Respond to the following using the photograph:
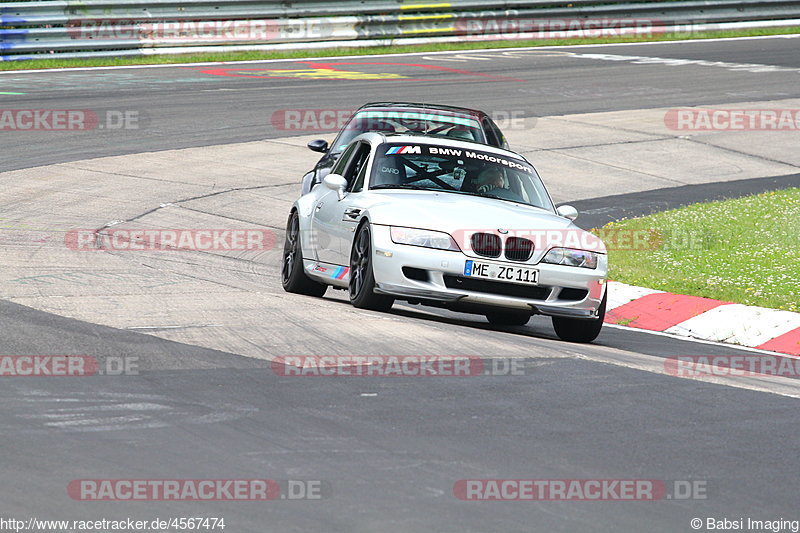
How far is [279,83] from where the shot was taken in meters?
26.5

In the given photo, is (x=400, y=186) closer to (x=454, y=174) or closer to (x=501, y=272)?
(x=454, y=174)

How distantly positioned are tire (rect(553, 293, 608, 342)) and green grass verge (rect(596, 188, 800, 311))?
2.26m

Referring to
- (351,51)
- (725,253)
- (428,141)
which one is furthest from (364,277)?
(351,51)

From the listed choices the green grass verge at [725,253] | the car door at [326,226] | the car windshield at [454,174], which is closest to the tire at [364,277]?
the car door at [326,226]

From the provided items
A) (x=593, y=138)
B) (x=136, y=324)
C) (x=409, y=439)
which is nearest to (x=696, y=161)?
(x=593, y=138)

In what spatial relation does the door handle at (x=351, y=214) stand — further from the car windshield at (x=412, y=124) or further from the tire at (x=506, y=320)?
the car windshield at (x=412, y=124)

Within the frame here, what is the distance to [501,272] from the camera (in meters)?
9.58

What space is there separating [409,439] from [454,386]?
1.25 m

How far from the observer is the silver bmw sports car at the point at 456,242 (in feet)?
31.4

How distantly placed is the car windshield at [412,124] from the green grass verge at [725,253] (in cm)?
201

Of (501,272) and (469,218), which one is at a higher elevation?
(469,218)

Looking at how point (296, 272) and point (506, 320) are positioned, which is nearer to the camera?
point (506, 320)

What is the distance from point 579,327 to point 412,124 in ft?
19.0

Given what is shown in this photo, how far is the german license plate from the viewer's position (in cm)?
955
